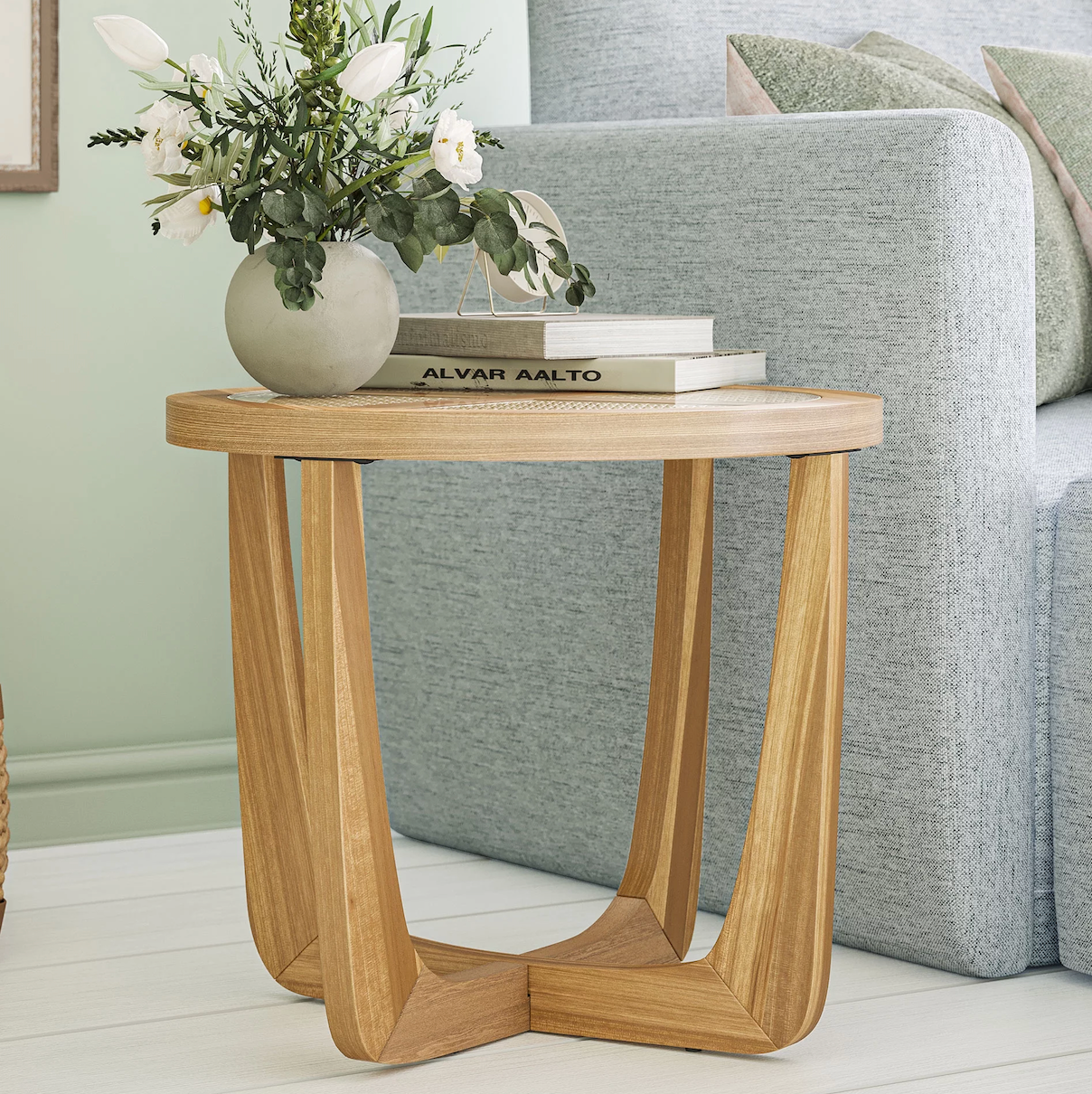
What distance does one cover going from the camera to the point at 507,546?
1502 mm

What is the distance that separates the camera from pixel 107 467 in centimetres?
168

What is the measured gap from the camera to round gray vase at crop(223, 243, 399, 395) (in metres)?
1.04

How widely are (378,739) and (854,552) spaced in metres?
0.45

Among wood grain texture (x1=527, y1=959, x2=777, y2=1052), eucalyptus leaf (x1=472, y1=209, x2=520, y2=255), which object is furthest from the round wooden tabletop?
wood grain texture (x1=527, y1=959, x2=777, y2=1052)

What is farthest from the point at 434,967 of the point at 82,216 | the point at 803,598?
the point at 82,216

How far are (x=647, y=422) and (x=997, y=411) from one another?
0.40 m

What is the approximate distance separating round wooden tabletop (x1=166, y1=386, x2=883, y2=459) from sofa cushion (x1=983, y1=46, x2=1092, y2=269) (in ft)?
2.42

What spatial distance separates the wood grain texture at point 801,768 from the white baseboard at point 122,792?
84 centimetres

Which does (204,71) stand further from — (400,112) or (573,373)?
(573,373)

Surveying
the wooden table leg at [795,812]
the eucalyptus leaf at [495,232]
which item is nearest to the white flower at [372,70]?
the eucalyptus leaf at [495,232]

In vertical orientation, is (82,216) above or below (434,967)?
above

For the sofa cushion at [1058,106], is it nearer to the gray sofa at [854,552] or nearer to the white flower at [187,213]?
the gray sofa at [854,552]

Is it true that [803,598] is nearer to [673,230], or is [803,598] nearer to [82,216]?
[673,230]

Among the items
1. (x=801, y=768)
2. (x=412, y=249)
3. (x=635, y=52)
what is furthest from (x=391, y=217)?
(x=635, y=52)
